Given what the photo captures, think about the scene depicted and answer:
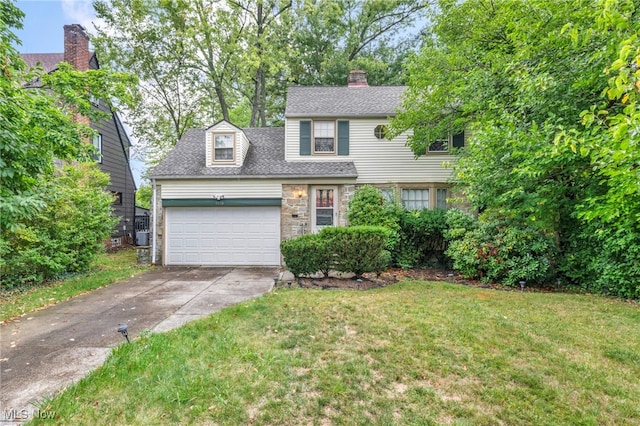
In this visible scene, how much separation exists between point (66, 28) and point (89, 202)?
30.2 ft

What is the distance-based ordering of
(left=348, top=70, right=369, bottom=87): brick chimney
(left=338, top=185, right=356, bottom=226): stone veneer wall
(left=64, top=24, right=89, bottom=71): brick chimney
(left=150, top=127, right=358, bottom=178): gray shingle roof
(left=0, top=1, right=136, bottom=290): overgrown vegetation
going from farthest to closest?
(left=348, top=70, right=369, bottom=87): brick chimney < (left=64, top=24, right=89, bottom=71): brick chimney < (left=338, top=185, right=356, bottom=226): stone veneer wall < (left=150, top=127, right=358, bottom=178): gray shingle roof < (left=0, top=1, right=136, bottom=290): overgrown vegetation

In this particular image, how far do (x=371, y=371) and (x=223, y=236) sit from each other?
8188mm

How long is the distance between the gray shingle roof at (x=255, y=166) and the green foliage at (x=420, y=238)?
2.38 m

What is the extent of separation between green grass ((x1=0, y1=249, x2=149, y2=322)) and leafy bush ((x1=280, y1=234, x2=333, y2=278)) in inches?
177

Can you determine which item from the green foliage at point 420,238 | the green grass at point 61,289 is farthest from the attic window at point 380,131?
the green grass at point 61,289

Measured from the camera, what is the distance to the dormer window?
35.3 ft

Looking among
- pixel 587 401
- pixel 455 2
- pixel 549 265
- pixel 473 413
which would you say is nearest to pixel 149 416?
pixel 473 413

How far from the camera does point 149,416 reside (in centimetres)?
238

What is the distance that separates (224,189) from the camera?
10242mm

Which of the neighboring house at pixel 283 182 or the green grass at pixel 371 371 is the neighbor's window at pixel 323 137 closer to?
the neighboring house at pixel 283 182

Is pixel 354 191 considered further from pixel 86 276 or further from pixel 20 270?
pixel 20 270

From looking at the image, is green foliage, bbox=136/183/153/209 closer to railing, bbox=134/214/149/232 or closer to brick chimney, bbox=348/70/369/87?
railing, bbox=134/214/149/232

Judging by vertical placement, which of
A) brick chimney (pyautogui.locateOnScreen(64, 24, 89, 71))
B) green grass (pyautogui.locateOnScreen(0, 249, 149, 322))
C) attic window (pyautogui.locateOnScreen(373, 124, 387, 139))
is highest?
brick chimney (pyautogui.locateOnScreen(64, 24, 89, 71))

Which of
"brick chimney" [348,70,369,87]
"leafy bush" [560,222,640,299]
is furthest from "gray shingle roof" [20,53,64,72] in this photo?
"leafy bush" [560,222,640,299]
